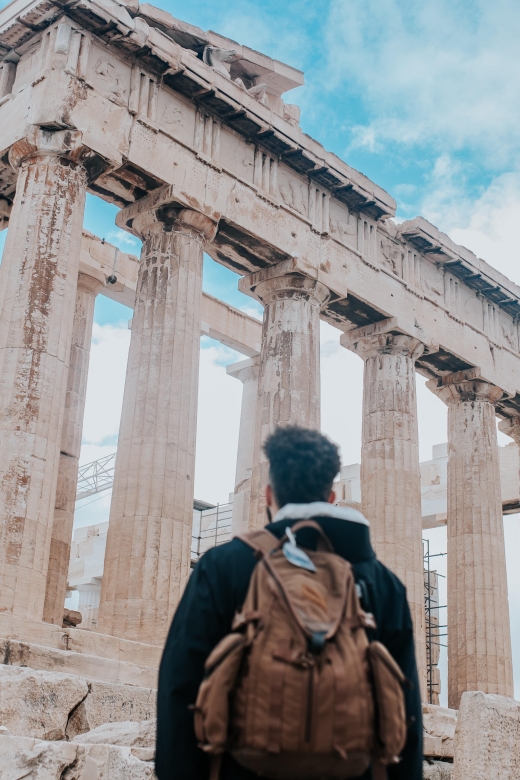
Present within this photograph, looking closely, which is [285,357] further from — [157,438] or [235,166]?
[157,438]

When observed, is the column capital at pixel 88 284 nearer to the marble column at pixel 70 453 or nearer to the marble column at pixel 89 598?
the marble column at pixel 70 453

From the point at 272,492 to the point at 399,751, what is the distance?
1100mm

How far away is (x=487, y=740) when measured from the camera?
27.5 feet

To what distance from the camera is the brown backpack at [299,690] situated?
133 inches

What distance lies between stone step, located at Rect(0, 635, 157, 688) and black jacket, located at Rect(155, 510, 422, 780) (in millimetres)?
9071

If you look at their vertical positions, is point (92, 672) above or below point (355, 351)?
below

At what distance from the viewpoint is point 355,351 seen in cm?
2269

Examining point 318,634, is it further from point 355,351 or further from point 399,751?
point 355,351

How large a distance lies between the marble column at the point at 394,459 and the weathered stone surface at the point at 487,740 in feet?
36.9

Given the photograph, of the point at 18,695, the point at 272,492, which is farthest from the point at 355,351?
the point at 272,492

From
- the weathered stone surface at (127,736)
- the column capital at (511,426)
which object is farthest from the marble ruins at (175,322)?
the column capital at (511,426)

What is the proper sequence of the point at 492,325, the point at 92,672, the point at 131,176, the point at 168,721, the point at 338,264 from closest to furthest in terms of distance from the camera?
the point at 168,721
the point at 92,672
the point at 131,176
the point at 338,264
the point at 492,325

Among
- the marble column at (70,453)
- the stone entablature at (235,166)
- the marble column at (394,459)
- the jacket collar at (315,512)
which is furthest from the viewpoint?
the marble column at (394,459)

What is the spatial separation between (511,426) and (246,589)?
24.3 m
